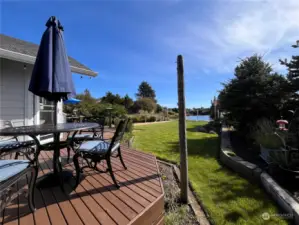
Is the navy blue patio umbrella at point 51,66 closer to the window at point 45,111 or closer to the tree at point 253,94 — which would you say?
the window at point 45,111

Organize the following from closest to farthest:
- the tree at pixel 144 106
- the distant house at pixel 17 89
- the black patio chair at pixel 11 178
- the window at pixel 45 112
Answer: the black patio chair at pixel 11 178, the distant house at pixel 17 89, the window at pixel 45 112, the tree at pixel 144 106

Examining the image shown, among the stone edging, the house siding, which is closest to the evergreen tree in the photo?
the stone edging

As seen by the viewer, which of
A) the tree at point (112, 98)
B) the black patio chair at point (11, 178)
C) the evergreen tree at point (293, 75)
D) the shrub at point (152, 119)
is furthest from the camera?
the tree at point (112, 98)

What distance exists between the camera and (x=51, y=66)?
6.47 feet

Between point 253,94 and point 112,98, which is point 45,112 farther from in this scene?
point 112,98

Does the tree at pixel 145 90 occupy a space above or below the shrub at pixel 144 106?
above

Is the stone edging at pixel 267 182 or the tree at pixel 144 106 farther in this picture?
the tree at pixel 144 106

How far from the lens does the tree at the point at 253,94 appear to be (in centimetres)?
570

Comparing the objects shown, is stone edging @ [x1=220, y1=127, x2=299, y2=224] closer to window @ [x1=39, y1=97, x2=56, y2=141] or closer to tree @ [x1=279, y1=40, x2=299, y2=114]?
tree @ [x1=279, y1=40, x2=299, y2=114]

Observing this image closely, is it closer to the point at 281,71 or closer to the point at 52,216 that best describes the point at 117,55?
the point at 281,71

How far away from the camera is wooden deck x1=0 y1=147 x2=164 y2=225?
141cm

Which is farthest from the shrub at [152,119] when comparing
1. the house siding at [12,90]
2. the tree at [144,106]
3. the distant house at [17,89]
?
the house siding at [12,90]

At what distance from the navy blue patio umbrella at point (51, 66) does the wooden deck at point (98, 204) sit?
3.98 feet

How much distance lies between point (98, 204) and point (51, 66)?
1.68m
